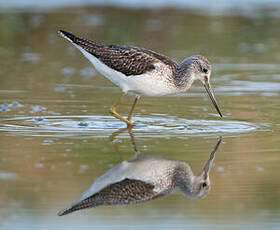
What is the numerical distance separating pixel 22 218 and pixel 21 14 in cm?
1503

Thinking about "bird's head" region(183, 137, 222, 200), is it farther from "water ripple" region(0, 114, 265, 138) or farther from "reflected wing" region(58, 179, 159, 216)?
"water ripple" region(0, 114, 265, 138)

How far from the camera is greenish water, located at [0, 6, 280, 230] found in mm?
6176

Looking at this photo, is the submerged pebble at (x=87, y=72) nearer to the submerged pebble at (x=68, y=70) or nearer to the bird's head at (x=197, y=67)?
the submerged pebble at (x=68, y=70)

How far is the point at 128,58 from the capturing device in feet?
32.6

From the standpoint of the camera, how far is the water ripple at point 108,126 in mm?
9070

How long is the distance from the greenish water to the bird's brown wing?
76cm

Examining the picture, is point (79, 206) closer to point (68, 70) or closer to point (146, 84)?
point (146, 84)

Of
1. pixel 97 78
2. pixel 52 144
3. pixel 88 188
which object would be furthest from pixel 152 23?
pixel 88 188

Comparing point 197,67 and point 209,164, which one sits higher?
point 209,164

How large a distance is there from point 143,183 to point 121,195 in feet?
1.41

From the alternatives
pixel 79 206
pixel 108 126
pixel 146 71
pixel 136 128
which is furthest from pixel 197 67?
pixel 79 206

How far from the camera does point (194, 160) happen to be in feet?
25.9

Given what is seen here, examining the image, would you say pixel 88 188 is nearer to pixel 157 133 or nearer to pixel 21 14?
pixel 157 133

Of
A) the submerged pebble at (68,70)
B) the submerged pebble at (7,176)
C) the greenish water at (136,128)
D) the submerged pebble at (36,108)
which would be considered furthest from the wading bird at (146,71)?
the submerged pebble at (68,70)
